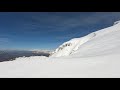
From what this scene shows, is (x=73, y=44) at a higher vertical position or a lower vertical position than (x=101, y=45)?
higher

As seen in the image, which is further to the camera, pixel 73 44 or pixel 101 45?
pixel 73 44

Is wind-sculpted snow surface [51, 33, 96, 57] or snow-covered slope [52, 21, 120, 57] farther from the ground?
wind-sculpted snow surface [51, 33, 96, 57]

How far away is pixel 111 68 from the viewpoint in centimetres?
387

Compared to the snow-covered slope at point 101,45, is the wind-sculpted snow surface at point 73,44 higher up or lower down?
higher up

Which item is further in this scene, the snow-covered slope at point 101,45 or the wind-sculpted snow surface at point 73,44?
the wind-sculpted snow surface at point 73,44

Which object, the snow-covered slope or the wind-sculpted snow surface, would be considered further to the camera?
the wind-sculpted snow surface
